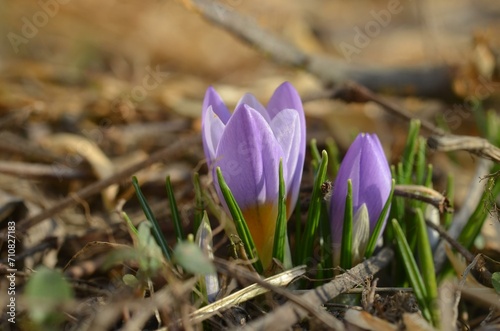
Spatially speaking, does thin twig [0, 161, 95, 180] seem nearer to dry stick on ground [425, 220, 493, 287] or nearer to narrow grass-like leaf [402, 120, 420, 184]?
narrow grass-like leaf [402, 120, 420, 184]

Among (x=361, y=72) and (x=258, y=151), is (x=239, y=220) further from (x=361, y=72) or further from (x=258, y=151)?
(x=361, y=72)

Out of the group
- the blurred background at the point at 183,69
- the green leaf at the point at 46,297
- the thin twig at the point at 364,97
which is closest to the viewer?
the green leaf at the point at 46,297

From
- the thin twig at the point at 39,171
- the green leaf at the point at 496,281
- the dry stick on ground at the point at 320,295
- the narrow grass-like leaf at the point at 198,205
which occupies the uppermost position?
the narrow grass-like leaf at the point at 198,205

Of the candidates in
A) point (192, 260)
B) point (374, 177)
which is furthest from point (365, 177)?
point (192, 260)

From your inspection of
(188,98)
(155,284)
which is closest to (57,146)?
(188,98)

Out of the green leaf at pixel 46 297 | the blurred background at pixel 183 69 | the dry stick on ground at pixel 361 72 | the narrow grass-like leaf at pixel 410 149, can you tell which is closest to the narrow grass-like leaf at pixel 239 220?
the green leaf at pixel 46 297

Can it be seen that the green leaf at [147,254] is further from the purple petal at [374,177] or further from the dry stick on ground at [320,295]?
the purple petal at [374,177]
